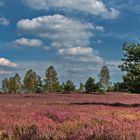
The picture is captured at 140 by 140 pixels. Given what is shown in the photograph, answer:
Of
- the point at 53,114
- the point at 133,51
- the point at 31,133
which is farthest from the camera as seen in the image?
the point at 133,51

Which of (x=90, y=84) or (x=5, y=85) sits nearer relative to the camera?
(x=90, y=84)

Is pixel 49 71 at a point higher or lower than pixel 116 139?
higher

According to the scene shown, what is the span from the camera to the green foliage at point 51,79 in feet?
391

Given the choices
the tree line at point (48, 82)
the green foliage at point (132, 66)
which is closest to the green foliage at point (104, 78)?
the tree line at point (48, 82)

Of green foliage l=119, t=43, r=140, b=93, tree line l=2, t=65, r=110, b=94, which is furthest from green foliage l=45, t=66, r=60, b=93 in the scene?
green foliage l=119, t=43, r=140, b=93

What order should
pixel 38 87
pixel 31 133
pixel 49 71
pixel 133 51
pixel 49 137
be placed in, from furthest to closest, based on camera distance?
pixel 38 87 → pixel 49 71 → pixel 133 51 → pixel 31 133 → pixel 49 137

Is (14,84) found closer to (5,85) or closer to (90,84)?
(5,85)

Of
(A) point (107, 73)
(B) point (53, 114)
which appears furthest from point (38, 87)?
(B) point (53, 114)

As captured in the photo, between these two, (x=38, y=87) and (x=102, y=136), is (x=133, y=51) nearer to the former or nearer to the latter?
(x=102, y=136)

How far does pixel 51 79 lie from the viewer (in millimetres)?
119625

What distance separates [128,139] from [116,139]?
0.27m

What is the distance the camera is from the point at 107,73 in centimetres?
12138

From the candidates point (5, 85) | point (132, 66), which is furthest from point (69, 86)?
point (132, 66)

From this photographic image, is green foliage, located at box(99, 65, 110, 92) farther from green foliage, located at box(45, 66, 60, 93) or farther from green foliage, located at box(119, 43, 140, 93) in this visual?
green foliage, located at box(119, 43, 140, 93)
